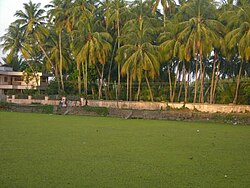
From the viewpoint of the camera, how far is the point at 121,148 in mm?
10898

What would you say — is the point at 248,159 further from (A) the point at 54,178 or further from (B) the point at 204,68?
(B) the point at 204,68

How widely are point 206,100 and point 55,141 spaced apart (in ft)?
87.2

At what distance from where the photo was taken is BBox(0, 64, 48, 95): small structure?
4884cm

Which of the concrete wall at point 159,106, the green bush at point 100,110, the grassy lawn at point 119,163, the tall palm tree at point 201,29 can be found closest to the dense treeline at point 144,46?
the tall palm tree at point 201,29

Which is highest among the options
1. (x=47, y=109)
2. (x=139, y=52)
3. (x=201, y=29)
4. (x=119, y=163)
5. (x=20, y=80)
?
(x=201, y=29)

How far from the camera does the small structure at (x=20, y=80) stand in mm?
48844

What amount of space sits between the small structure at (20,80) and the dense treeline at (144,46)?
384 centimetres

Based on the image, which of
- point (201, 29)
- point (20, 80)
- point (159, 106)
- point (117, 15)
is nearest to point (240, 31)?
point (201, 29)

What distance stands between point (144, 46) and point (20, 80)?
1077 inches

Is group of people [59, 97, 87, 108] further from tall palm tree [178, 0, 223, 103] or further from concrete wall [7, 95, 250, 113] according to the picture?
tall palm tree [178, 0, 223, 103]

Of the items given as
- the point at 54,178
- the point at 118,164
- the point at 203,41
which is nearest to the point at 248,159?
the point at 118,164

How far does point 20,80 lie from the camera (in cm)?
5450

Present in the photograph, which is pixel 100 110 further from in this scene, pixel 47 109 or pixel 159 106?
pixel 47 109

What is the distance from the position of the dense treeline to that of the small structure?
3839mm
